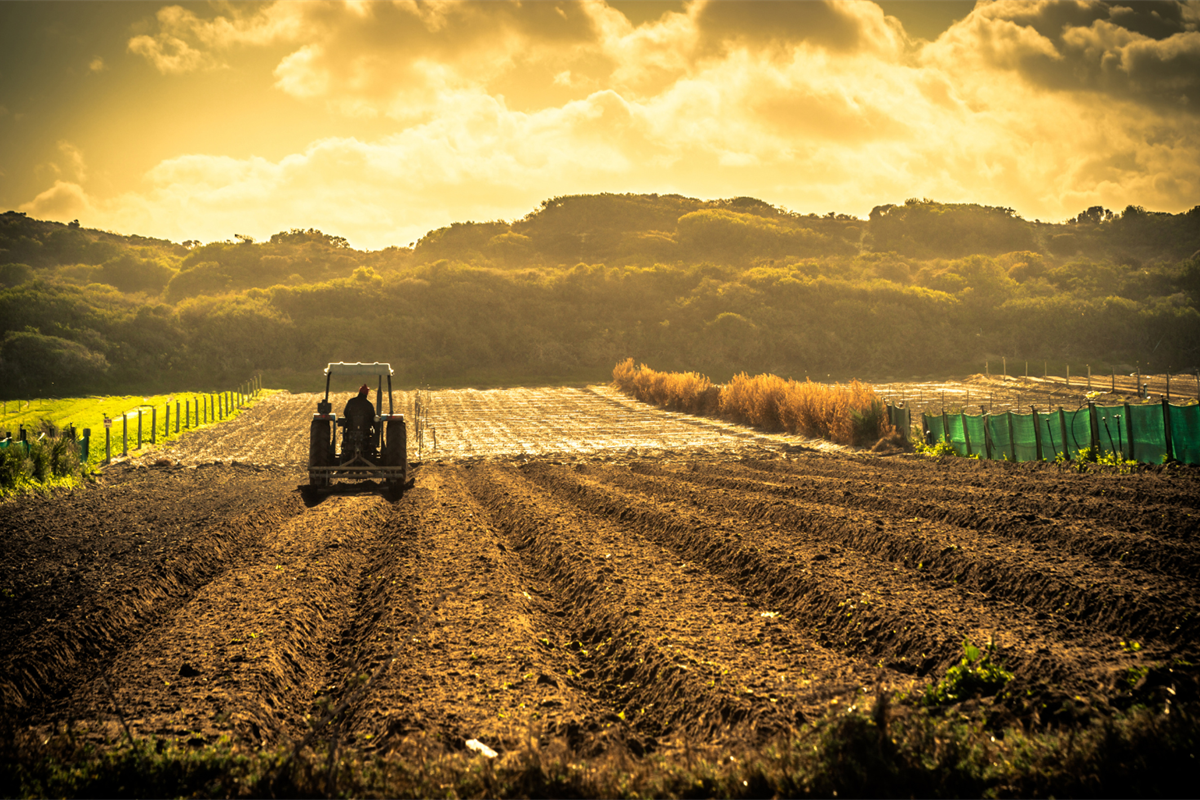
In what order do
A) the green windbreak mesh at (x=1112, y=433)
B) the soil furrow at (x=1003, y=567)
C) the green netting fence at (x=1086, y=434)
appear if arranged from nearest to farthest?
the soil furrow at (x=1003, y=567), the green netting fence at (x=1086, y=434), the green windbreak mesh at (x=1112, y=433)

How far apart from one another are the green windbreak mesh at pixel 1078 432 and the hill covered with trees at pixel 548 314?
146 ft

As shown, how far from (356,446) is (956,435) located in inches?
531

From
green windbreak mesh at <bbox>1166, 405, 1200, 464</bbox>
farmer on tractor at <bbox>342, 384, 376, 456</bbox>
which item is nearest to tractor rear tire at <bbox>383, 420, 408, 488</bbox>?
farmer on tractor at <bbox>342, 384, 376, 456</bbox>

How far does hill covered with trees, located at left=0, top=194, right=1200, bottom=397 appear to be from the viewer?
58250 mm

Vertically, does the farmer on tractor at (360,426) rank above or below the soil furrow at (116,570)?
above

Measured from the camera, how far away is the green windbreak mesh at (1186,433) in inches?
480

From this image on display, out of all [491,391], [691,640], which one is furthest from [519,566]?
[491,391]

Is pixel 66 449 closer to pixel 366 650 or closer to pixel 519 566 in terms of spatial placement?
pixel 519 566

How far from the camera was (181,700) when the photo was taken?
4.60 meters

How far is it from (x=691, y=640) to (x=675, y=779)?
2.04 metres

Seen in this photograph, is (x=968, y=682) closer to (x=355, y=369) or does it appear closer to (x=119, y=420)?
(x=355, y=369)

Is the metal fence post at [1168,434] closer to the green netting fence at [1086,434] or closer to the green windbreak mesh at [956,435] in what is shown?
the green netting fence at [1086,434]

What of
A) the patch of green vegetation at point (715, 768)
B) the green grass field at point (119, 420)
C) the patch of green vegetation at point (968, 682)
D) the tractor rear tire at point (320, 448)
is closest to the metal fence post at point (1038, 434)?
the patch of green vegetation at point (968, 682)

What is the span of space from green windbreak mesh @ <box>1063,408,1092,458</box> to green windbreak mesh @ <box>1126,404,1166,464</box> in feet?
2.93
